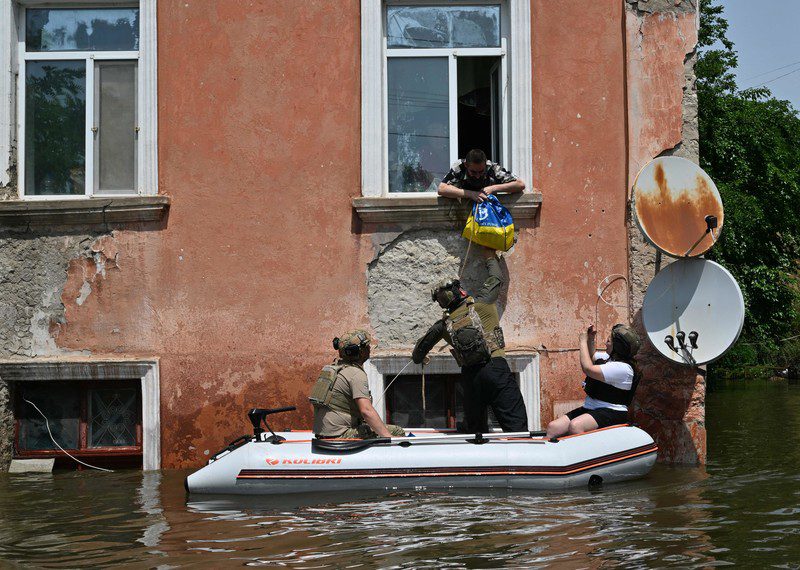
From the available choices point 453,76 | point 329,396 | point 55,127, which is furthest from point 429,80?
point 55,127

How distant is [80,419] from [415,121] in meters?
4.35

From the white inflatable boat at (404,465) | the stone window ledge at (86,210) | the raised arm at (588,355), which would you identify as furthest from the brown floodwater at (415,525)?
the stone window ledge at (86,210)

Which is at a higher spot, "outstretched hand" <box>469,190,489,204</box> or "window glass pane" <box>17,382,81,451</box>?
"outstretched hand" <box>469,190,489,204</box>

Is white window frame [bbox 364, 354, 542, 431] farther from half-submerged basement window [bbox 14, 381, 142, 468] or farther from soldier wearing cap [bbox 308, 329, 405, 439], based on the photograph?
half-submerged basement window [bbox 14, 381, 142, 468]

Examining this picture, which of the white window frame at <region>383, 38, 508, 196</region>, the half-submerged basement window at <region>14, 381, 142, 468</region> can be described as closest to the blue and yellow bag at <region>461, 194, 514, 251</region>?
the white window frame at <region>383, 38, 508, 196</region>

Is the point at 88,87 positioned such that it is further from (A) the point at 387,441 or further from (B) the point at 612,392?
(B) the point at 612,392

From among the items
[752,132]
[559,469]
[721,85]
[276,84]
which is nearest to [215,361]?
[276,84]

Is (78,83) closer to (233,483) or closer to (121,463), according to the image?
(121,463)

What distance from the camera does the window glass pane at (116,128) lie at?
10.1m

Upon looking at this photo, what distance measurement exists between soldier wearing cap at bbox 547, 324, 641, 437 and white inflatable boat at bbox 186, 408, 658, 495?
39 cm

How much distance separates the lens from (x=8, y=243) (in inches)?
392

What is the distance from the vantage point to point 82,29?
33.5ft

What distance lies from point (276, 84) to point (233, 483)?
390 cm

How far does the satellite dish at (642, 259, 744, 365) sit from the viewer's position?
30.0 ft
